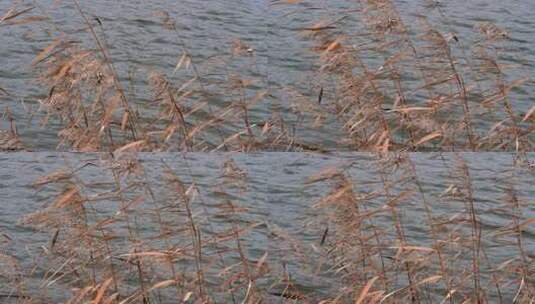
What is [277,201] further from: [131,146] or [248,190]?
[131,146]

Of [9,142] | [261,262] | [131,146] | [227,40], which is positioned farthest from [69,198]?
[227,40]

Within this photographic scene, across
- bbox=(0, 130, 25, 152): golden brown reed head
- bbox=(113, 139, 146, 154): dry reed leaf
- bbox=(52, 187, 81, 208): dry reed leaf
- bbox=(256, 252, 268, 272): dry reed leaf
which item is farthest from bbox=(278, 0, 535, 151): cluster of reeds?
bbox=(0, 130, 25, 152): golden brown reed head

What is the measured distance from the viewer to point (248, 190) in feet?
14.5

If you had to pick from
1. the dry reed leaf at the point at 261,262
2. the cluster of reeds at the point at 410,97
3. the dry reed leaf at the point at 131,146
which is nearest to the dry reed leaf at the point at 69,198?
the dry reed leaf at the point at 131,146

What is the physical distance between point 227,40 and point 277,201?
1.62 metres

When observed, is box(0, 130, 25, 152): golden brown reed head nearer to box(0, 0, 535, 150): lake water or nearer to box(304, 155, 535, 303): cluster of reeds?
box(0, 0, 535, 150): lake water

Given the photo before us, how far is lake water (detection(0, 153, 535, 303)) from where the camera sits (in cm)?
407

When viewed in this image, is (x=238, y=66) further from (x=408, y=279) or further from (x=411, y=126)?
(x=408, y=279)

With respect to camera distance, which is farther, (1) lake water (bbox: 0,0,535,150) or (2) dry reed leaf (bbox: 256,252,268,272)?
→ (1) lake water (bbox: 0,0,535,150)

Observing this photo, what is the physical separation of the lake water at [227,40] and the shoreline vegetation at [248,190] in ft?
0.17

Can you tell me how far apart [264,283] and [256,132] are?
2.97 ft

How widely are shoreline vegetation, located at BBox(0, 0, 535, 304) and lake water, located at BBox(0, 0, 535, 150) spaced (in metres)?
0.05

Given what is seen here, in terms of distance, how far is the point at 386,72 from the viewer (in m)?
5.23

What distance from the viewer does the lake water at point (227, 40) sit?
4.91 meters
